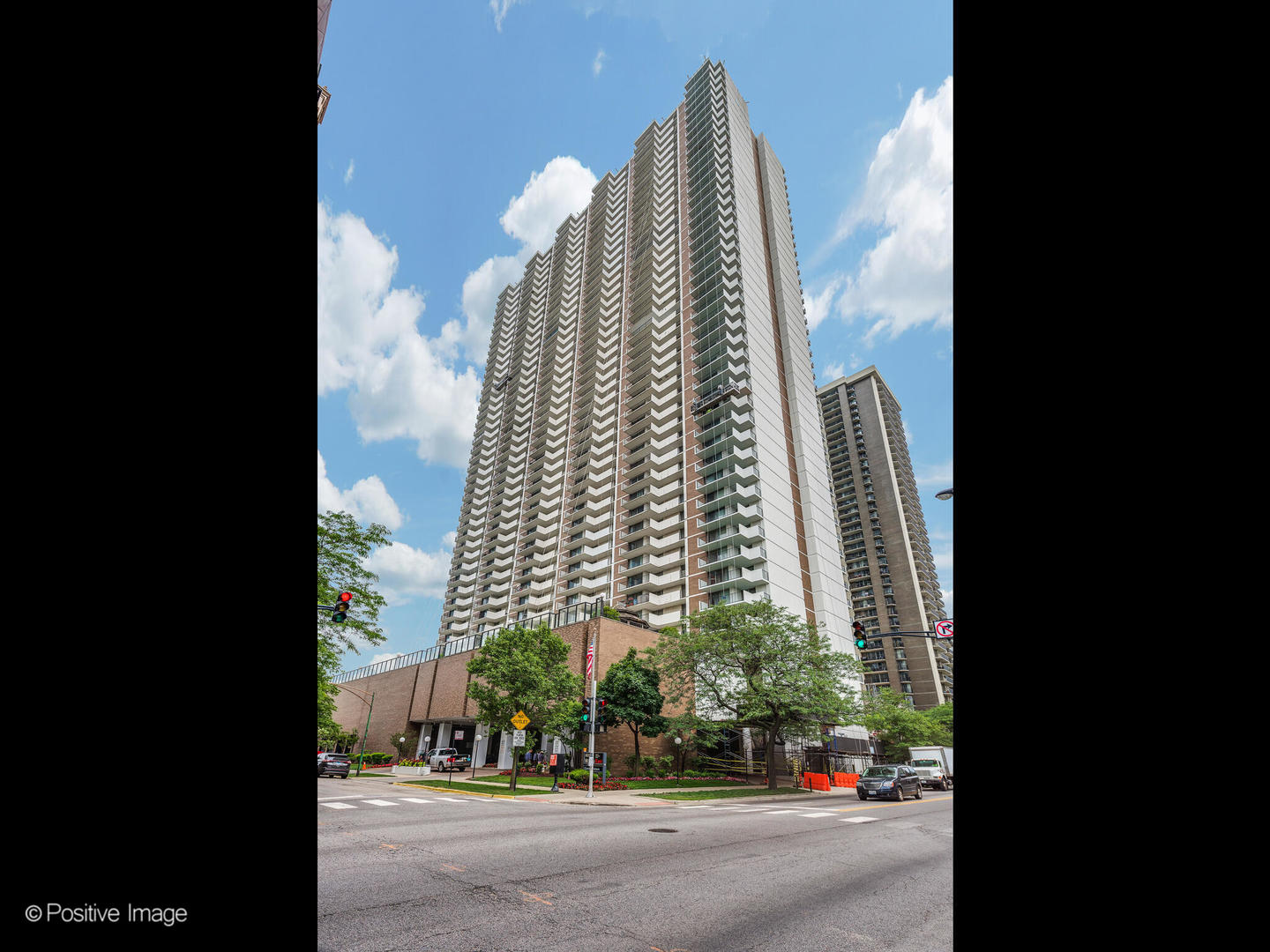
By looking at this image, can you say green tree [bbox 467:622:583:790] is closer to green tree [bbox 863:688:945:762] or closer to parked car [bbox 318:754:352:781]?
parked car [bbox 318:754:352:781]

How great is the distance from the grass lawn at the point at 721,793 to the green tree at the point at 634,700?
7214 millimetres

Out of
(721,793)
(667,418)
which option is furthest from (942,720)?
(721,793)

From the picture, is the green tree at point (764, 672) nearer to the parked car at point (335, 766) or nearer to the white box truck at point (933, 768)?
the white box truck at point (933, 768)

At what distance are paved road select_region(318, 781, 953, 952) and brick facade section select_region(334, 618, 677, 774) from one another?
20324 mm

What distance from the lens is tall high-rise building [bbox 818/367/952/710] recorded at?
3632 inches

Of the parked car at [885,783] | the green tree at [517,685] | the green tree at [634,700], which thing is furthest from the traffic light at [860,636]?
the green tree at [634,700]

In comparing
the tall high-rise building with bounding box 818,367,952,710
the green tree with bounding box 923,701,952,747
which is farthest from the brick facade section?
the tall high-rise building with bounding box 818,367,952,710

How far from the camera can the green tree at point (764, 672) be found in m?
28.5
